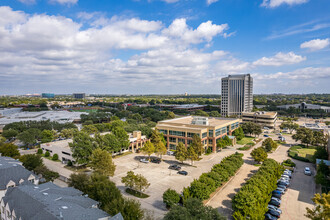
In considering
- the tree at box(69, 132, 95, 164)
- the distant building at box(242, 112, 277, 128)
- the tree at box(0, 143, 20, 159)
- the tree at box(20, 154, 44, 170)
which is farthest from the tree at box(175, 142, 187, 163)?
the distant building at box(242, 112, 277, 128)

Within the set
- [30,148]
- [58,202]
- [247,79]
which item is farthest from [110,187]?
[247,79]

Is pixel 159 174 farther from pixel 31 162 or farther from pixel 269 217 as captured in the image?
pixel 31 162

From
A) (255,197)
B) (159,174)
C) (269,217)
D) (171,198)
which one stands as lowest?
(159,174)

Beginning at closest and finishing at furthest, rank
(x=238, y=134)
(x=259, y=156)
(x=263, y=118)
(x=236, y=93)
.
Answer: (x=259, y=156), (x=238, y=134), (x=263, y=118), (x=236, y=93)

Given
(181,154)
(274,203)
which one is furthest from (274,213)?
(181,154)

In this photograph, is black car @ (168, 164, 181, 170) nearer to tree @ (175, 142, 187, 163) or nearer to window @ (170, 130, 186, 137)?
tree @ (175, 142, 187, 163)

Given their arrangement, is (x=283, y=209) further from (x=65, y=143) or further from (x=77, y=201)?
(x=65, y=143)

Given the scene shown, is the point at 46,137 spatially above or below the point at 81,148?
below
